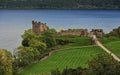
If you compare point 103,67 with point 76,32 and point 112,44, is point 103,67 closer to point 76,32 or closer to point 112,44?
point 112,44

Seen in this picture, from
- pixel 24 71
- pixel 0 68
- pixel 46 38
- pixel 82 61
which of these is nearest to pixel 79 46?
pixel 46 38

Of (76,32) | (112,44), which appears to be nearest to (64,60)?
(112,44)

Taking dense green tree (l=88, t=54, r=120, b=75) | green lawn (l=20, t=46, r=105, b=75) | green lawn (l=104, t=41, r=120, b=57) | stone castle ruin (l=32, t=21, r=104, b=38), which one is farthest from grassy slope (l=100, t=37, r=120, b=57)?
dense green tree (l=88, t=54, r=120, b=75)

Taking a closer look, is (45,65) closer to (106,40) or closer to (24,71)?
(24,71)

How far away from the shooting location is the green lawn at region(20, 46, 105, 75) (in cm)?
4318

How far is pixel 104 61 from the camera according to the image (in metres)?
33.7

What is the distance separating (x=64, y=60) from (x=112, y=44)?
13150mm

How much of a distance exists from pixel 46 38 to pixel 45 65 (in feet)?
58.9

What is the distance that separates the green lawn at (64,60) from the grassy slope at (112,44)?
6.19 ft

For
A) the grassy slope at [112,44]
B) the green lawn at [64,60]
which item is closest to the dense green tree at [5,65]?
the green lawn at [64,60]

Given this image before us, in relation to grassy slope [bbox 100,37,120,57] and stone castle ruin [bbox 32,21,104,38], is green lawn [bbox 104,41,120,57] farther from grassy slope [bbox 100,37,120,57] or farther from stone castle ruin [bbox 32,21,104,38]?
stone castle ruin [bbox 32,21,104,38]

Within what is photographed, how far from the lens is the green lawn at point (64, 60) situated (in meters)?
43.2

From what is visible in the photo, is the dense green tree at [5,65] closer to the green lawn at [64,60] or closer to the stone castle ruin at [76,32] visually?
the green lawn at [64,60]

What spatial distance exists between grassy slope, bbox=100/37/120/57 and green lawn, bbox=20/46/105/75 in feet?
6.19
